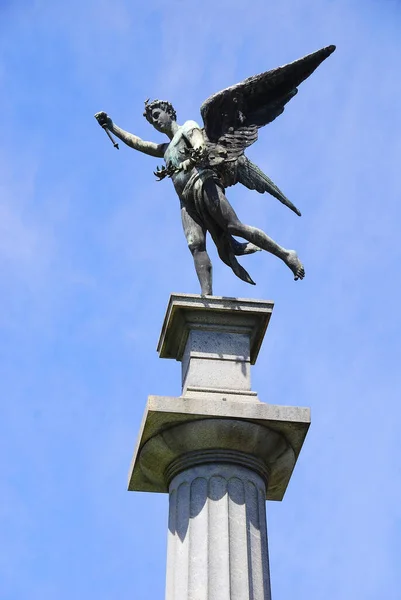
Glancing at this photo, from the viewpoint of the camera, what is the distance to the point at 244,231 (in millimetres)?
13500

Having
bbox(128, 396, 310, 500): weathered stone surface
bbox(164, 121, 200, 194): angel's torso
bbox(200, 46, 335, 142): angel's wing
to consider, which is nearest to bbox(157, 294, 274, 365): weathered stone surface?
bbox(128, 396, 310, 500): weathered stone surface

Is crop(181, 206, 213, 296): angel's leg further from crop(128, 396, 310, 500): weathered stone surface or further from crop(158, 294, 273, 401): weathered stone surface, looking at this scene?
crop(128, 396, 310, 500): weathered stone surface

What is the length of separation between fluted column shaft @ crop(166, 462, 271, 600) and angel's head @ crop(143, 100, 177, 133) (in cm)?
522

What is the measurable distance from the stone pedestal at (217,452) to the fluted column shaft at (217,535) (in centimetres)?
1

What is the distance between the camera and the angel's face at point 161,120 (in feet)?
48.4

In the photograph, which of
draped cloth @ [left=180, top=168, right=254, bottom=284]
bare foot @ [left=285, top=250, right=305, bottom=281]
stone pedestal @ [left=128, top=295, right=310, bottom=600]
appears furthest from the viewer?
draped cloth @ [left=180, top=168, right=254, bottom=284]

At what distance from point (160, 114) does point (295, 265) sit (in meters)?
3.15

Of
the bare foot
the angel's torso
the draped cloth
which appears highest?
the angel's torso

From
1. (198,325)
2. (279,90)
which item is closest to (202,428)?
(198,325)

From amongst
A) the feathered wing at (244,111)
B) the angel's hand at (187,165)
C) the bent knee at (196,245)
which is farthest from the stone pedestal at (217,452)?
the feathered wing at (244,111)

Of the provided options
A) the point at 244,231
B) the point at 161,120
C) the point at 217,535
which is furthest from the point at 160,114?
the point at 217,535

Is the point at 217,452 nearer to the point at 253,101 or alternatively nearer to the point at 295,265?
the point at 295,265

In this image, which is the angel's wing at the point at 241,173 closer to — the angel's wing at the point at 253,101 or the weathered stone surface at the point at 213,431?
the angel's wing at the point at 253,101

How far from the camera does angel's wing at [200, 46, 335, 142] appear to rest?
14203mm
